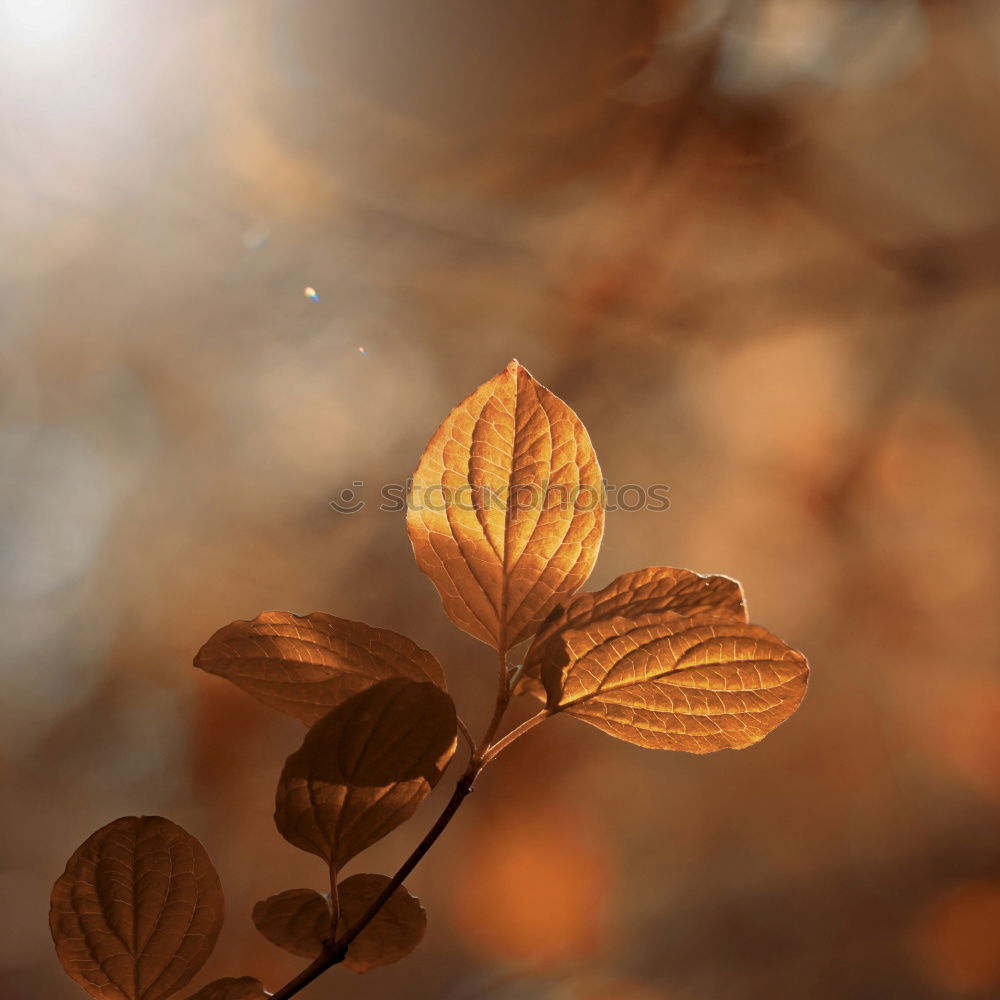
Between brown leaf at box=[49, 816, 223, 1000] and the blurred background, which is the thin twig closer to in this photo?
brown leaf at box=[49, 816, 223, 1000]

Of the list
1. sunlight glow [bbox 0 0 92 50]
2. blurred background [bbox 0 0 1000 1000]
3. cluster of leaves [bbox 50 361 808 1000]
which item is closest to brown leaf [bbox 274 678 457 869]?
cluster of leaves [bbox 50 361 808 1000]

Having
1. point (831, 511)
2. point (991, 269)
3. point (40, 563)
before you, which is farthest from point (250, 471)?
point (991, 269)

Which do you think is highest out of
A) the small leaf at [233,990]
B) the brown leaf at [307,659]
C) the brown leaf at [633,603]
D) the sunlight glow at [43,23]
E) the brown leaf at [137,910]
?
the sunlight glow at [43,23]

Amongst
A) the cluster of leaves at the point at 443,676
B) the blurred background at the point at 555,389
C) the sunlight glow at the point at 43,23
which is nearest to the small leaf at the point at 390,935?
the cluster of leaves at the point at 443,676

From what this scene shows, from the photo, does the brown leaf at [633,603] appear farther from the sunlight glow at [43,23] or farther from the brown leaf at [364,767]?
the sunlight glow at [43,23]

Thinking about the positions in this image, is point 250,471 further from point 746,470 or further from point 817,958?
point 817,958

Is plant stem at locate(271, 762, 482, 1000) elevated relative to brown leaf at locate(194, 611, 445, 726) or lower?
lower
